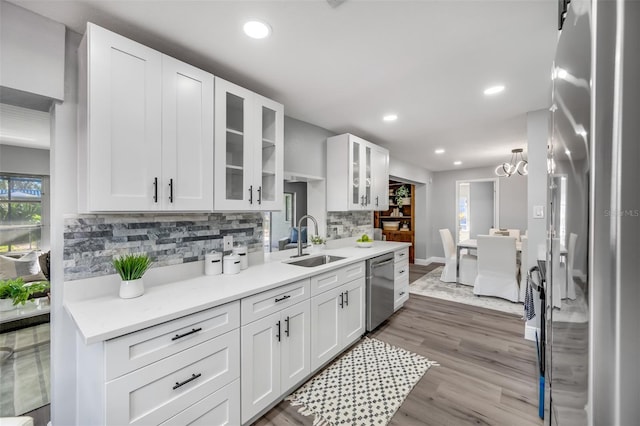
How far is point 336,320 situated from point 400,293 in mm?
1581

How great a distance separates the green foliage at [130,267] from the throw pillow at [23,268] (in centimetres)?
283

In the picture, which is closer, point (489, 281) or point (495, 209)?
point (489, 281)

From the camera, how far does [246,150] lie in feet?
6.80

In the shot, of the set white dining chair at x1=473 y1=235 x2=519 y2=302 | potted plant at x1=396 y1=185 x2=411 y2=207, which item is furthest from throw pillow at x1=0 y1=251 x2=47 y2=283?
potted plant at x1=396 y1=185 x2=411 y2=207

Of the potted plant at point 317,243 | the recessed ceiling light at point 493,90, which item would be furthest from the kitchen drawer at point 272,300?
the recessed ceiling light at point 493,90

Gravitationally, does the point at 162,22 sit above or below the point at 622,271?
above

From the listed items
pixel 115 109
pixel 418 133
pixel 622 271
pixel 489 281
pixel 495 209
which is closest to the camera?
pixel 622 271

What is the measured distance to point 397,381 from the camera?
2123mm

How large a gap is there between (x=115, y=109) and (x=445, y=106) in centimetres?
278

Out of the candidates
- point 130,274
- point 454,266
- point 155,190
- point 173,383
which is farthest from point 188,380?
point 454,266

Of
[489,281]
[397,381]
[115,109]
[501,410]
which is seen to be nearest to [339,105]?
[115,109]

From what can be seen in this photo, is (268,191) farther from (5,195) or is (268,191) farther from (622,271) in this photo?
(5,195)

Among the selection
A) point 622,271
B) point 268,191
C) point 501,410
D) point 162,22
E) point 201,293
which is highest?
point 162,22

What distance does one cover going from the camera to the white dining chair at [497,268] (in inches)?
157
